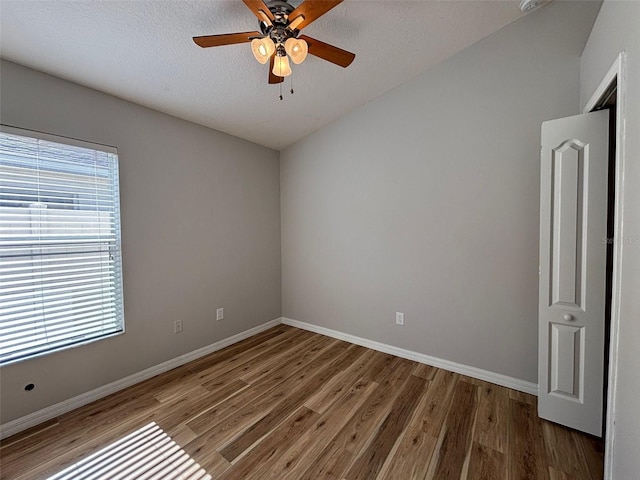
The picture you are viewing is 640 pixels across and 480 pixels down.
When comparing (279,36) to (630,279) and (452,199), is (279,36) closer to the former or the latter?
(452,199)

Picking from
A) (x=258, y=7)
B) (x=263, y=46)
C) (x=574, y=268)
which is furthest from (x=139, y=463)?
(x=574, y=268)

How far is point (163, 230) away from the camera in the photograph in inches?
101

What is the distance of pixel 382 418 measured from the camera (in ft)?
6.40

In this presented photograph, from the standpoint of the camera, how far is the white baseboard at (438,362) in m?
2.27

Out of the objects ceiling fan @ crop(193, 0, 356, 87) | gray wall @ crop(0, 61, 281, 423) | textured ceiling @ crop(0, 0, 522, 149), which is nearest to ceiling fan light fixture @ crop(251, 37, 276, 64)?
ceiling fan @ crop(193, 0, 356, 87)

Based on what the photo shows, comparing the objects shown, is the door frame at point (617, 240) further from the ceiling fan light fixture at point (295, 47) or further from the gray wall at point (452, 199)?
the ceiling fan light fixture at point (295, 47)

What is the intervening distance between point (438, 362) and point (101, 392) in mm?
2962

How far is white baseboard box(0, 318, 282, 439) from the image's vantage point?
1.83 metres

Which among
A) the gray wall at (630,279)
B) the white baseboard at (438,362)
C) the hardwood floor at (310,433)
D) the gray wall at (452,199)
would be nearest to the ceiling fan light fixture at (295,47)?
the gray wall at (630,279)

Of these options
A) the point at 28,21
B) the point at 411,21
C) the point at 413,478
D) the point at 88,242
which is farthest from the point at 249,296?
the point at 411,21

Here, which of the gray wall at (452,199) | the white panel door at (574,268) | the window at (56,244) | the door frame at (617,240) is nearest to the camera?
the door frame at (617,240)

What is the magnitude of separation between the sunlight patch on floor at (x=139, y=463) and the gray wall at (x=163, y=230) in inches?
27.8

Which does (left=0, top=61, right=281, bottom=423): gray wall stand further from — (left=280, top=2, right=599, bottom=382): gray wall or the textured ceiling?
(left=280, top=2, right=599, bottom=382): gray wall

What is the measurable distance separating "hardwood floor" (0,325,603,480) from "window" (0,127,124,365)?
0.64 meters
